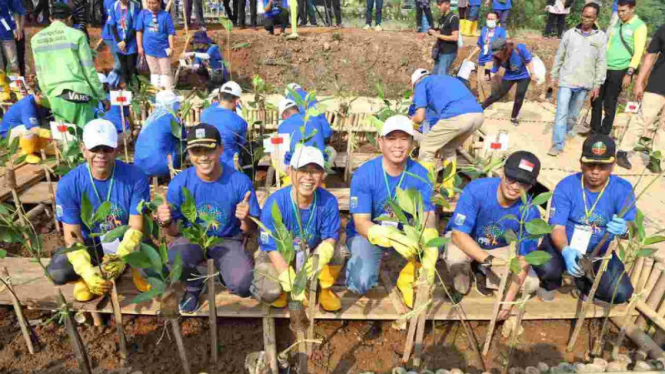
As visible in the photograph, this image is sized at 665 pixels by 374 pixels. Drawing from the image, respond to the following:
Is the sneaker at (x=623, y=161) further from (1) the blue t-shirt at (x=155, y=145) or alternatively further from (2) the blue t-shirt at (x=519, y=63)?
(1) the blue t-shirt at (x=155, y=145)

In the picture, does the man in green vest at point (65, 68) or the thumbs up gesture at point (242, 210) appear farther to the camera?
the man in green vest at point (65, 68)

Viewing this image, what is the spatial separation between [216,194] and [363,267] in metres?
1.03

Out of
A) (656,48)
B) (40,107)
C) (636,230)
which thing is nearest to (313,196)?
(636,230)

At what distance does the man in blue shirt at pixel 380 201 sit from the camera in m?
2.86

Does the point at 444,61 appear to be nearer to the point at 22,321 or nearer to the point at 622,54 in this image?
the point at 622,54

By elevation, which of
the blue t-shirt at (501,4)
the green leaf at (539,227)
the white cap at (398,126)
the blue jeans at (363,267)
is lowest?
the blue jeans at (363,267)

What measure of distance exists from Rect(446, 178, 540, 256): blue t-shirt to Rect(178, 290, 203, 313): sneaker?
5.55 ft

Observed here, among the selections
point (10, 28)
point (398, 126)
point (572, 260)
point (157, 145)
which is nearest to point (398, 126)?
point (398, 126)

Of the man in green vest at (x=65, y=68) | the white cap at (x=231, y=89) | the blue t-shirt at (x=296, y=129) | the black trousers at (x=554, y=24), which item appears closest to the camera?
the blue t-shirt at (x=296, y=129)

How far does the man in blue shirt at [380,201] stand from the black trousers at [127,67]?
5.17 meters

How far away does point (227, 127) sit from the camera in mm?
4113

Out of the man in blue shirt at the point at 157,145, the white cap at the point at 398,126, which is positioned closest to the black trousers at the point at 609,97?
the white cap at the point at 398,126

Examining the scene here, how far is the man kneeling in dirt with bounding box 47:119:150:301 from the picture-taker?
2.52 metres

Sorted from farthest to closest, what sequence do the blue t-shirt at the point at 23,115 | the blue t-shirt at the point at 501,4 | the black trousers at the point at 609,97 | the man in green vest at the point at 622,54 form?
the blue t-shirt at the point at 501,4 < the black trousers at the point at 609,97 < the man in green vest at the point at 622,54 < the blue t-shirt at the point at 23,115
